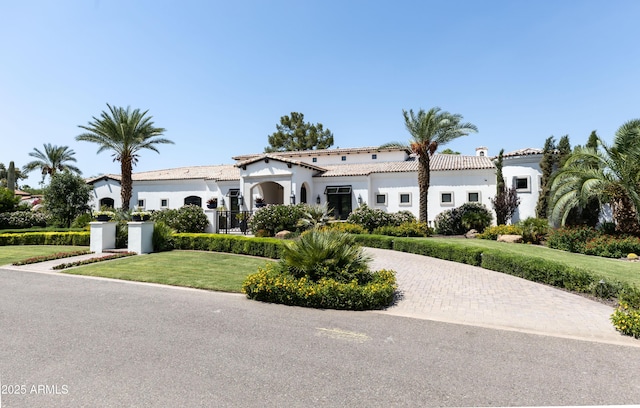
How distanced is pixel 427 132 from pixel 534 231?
8478 millimetres

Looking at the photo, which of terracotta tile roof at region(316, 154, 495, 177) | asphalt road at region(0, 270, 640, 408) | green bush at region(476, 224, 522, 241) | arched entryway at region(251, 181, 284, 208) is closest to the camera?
asphalt road at region(0, 270, 640, 408)

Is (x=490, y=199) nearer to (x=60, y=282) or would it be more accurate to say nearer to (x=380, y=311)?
(x=380, y=311)

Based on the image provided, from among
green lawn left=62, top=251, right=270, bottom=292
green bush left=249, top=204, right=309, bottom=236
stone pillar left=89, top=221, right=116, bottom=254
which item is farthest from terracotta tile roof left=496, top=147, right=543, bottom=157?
stone pillar left=89, top=221, right=116, bottom=254

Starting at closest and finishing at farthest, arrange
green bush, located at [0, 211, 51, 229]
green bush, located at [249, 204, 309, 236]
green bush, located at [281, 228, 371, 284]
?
green bush, located at [281, 228, 371, 284], green bush, located at [249, 204, 309, 236], green bush, located at [0, 211, 51, 229]

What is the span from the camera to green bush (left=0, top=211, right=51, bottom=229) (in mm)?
30688

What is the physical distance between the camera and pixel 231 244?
1562cm

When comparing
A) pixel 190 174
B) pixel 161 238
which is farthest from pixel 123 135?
pixel 161 238

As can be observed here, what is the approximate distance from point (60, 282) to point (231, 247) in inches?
267

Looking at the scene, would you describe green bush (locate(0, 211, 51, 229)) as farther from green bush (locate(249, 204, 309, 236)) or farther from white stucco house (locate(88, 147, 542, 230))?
green bush (locate(249, 204, 309, 236))

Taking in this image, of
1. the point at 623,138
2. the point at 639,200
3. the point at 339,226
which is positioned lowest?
the point at 339,226

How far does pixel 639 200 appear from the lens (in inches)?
587

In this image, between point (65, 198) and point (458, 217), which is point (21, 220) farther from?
point (458, 217)

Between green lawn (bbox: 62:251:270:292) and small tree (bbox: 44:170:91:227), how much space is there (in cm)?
1997

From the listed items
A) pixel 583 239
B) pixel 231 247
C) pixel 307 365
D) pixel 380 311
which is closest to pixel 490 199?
pixel 583 239
